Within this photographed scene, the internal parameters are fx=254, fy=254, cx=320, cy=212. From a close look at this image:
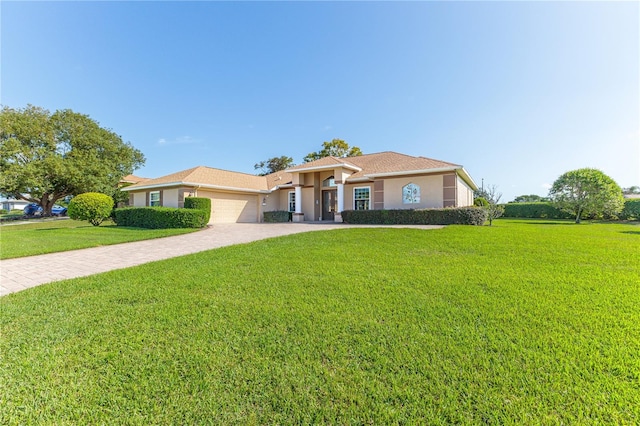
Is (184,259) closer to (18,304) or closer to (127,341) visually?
(18,304)

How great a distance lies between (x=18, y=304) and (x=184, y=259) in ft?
9.61

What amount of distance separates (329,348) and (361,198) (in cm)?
1668

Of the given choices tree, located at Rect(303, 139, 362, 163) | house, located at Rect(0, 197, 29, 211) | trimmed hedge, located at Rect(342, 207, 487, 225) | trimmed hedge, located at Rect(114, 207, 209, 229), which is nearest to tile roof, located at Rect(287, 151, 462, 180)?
trimmed hedge, located at Rect(342, 207, 487, 225)

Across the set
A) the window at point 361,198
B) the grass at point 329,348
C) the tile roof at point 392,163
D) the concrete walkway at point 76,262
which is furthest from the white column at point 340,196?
the grass at point 329,348

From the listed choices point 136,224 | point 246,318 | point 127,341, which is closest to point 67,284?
point 127,341

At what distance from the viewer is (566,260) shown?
18.1ft

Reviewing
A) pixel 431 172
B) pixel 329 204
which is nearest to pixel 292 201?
pixel 329 204

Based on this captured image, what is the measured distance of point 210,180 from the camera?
18.9 meters

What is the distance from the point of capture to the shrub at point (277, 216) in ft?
65.6

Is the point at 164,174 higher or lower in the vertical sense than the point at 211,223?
higher

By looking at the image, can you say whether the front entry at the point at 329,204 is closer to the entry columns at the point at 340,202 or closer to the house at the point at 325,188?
the house at the point at 325,188

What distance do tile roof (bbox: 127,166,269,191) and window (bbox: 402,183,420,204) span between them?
1118 cm

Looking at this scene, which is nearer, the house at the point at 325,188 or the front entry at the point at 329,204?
the house at the point at 325,188

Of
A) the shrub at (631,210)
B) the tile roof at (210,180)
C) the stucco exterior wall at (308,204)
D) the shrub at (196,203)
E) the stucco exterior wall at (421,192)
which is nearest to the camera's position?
the stucco exterior wall at (421,192)
